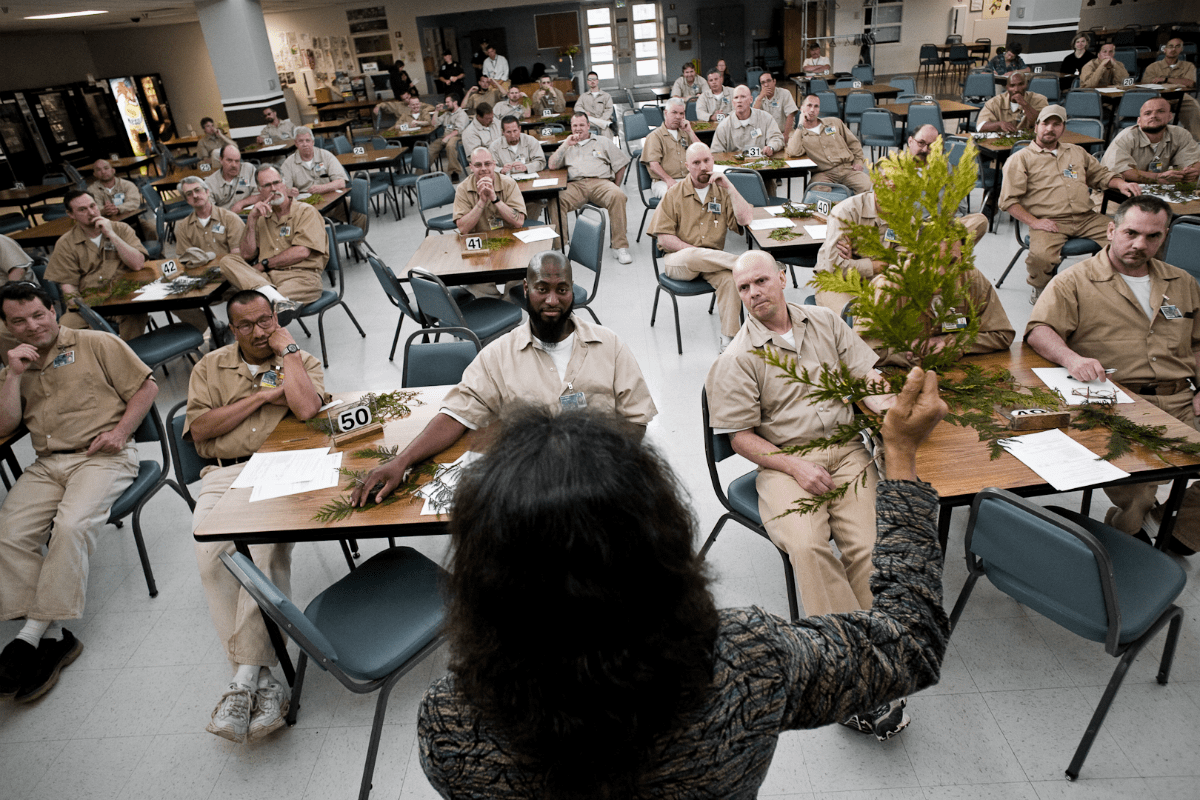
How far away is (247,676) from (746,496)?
1.83 meters

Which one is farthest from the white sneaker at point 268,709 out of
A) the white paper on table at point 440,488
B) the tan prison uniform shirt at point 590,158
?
the tan prison uniform shirt at point 590,158

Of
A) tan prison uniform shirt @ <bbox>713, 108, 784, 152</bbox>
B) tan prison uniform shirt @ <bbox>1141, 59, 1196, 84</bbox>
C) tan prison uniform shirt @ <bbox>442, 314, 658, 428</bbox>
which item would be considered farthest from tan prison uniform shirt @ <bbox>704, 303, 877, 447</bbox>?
tan prison uniform shirt @ <bbox>1141, 59, 1196, 84</bbox>

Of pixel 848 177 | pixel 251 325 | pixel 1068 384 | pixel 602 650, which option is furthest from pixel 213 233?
pixel 602 650

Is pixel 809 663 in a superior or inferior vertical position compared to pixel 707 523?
superior

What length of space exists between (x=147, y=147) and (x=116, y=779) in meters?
18.8

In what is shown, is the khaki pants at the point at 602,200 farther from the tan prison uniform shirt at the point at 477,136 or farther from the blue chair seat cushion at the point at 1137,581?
the blue chair seat cushion at the point at 1137,581

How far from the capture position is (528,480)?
2.47ft

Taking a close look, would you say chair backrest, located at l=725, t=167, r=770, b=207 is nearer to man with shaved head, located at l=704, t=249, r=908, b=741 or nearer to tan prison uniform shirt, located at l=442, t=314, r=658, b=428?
man with shaved head, located at l=704, t=249, r=908, b=741

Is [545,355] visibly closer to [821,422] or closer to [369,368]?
[821,422]

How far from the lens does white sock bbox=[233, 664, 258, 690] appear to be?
7.87 feet

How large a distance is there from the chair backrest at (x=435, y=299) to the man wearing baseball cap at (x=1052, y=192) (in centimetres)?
381

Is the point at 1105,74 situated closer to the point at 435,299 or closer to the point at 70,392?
the point at 435,299

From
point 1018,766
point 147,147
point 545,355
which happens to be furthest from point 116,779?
point 147,147

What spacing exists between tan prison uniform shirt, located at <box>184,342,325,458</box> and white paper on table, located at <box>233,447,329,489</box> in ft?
0.81
